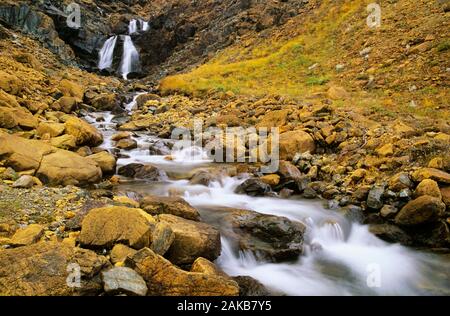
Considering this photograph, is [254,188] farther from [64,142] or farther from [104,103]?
[104,103]

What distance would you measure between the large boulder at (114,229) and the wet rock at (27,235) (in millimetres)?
492

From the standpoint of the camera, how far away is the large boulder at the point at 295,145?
30.1 feet

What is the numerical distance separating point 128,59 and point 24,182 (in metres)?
25.1

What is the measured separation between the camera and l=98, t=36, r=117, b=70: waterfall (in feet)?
92.9

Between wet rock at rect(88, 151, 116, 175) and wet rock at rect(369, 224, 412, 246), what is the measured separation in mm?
5359

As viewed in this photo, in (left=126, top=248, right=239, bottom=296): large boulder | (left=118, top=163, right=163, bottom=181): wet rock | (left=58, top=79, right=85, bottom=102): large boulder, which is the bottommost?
(left=126, top=248, right=239, bottom=296): large boulder

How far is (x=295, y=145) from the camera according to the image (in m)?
9.23

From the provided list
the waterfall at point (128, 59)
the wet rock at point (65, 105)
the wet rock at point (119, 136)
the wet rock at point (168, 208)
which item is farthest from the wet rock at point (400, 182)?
the waterfall at point (128, 59)

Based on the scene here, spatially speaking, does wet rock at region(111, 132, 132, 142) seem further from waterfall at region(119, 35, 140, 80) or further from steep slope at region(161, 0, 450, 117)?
waterfall at region(119, 35, 140, 80)

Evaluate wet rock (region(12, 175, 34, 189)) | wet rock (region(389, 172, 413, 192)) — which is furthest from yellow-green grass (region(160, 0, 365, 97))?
wet rock (region(12, 175, 34, 189))

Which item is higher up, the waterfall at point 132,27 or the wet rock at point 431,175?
the waterfall at point 132,27

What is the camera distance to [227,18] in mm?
27438

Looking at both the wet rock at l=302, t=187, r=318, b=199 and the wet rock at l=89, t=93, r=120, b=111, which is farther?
the wet rock at l=89, t=93, r=120, b=111

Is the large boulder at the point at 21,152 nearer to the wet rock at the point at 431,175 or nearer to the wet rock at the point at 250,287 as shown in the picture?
the wet rock at the point at 250,287
